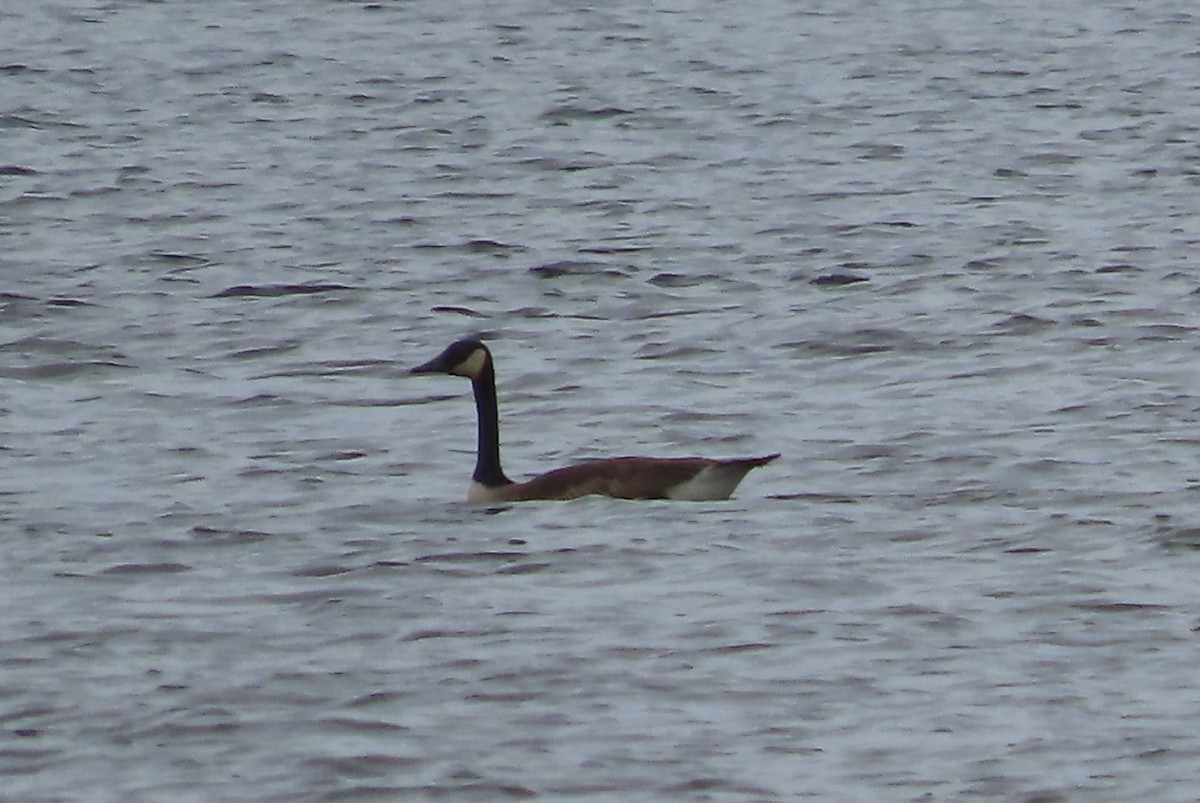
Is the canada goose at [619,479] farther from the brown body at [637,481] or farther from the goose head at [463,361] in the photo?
the goose head at [463,361]

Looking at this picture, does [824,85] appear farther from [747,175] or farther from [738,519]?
[738,519]

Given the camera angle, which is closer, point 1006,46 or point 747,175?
point 747,175

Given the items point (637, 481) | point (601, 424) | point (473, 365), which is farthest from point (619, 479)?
point (601, 424)

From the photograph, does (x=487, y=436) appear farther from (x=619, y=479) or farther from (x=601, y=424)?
(x=601, y=424)

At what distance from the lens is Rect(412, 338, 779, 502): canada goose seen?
12125mm

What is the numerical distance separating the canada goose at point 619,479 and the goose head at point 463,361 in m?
0.42

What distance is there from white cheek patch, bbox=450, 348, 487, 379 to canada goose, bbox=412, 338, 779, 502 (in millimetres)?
384

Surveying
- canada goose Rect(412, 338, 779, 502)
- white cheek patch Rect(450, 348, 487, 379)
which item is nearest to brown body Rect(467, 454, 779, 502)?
canada goose Rect(412, 338, 779, 502)

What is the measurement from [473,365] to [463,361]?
2.7 inches

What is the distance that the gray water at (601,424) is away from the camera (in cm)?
897

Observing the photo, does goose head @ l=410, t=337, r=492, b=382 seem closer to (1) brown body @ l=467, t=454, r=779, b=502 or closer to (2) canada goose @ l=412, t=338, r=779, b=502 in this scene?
(2) canada goose @ l=412, t=338, r=779, b=502

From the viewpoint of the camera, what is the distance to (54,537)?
11648 millimetres

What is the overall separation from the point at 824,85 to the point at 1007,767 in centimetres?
1824

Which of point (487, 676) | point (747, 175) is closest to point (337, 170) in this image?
point (747, 175)
